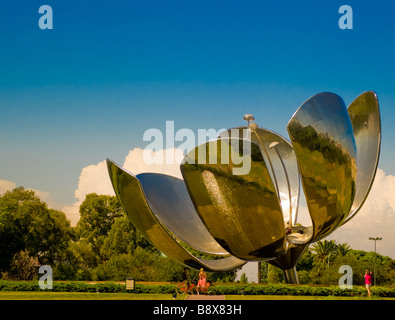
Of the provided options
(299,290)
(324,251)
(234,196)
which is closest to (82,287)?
(299,290)

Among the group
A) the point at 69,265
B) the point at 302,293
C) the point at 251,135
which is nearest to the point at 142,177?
the point at 251,135

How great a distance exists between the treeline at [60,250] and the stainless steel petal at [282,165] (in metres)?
14.4

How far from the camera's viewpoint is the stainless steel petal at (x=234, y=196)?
757 centimetres

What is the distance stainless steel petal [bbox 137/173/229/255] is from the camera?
11.2 m

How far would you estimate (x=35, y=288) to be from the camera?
18422 millimetres

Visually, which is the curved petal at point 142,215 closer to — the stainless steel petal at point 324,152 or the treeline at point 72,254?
the stainless steel petal at point 324,152

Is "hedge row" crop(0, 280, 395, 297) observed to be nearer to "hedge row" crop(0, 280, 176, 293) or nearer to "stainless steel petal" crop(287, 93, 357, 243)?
"hedge row" crop(0, 280, 176, 293)

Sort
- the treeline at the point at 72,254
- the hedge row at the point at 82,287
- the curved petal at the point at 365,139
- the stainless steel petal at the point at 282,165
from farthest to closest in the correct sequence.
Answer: the treeline at the point at 72,254
the hedge row at the point at 82,287
the stainless steel petal at the point at 282,165
the curved petal at the point at 365,139

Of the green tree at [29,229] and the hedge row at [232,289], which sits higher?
the green tree at [29,229]

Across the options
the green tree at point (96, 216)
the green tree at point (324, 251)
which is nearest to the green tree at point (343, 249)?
the green tree at point (324, 251)

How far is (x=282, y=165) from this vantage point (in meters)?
12.6

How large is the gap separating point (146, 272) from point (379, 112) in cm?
1886
